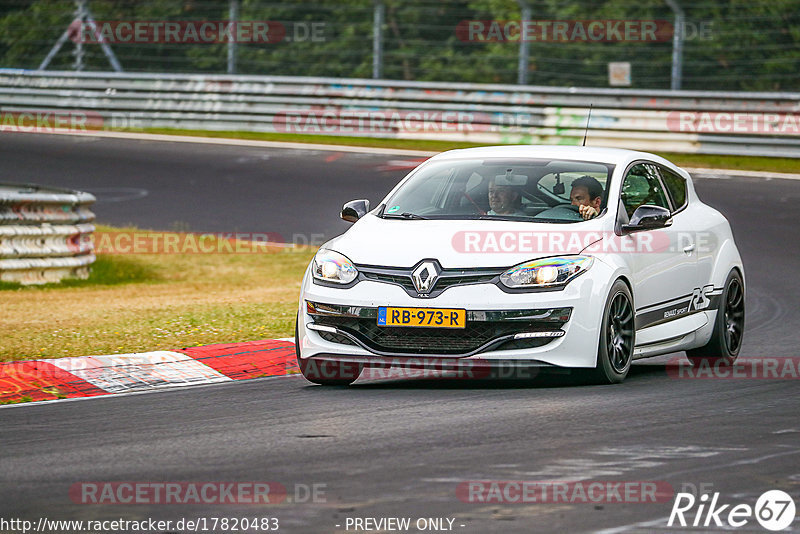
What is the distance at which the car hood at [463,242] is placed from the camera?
8.78m

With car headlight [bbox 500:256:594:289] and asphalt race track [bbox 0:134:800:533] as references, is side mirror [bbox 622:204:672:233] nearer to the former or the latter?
car headlight [bbox 500:256:594:289]

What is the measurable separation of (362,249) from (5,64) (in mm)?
25708

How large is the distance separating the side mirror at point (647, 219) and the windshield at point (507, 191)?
0.23m

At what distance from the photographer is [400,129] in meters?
28.4

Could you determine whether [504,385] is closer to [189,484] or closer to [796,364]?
[796,364]

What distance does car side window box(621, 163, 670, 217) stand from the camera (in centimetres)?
999

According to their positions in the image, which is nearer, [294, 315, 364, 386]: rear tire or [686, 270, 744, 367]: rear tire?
[294, 315, 364, 386]: rear tire

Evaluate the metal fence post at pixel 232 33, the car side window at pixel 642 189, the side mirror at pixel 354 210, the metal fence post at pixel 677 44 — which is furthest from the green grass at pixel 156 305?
the metal fence post at pixel 232 33

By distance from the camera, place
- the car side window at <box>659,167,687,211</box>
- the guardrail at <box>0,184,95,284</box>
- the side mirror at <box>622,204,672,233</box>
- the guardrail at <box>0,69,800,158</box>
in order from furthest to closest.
Result: the guardrail at <box>0,69,800,158</box>
the guardrail at <box>0,184,95,284</box>
the car side window at <box>659,167,687,211</box>
the side mirror at <box>622,204,672,233</box>

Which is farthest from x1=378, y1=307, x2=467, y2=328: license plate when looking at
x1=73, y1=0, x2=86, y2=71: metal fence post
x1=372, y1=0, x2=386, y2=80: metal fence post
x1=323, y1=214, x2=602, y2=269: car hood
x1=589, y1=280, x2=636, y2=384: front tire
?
x1=73, y1=0, x2=86, y2=71: metal fence post

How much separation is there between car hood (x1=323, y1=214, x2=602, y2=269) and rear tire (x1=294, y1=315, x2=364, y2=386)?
0.70 m

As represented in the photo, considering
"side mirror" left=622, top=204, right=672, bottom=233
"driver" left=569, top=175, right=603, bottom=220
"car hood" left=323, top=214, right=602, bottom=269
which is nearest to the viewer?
"car hood" left=323, top=214, right=602, bottom=269

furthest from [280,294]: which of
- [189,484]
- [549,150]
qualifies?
[189,484]

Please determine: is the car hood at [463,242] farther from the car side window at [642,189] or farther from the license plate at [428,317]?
the car side window at [642,189]
